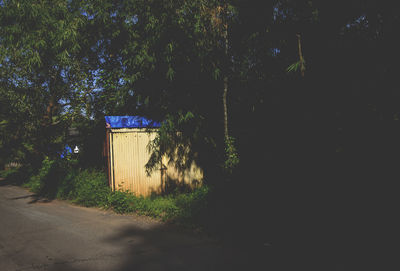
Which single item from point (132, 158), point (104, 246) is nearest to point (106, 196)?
point (132, 158)

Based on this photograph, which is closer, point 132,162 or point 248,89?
point 132,162

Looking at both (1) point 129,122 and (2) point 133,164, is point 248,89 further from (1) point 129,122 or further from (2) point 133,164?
(2) point 133,164

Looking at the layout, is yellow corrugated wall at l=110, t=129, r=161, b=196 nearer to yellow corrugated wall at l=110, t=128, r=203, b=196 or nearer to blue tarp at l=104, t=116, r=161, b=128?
yellow corrugated wall at l=110, t=128, r=203, b=196

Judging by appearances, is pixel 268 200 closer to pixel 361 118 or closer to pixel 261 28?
pixel 361 118

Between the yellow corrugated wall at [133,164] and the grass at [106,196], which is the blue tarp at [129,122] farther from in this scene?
the grass at [106,196]

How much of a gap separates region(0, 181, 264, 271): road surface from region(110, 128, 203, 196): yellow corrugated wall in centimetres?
115

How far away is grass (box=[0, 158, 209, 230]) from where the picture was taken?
251 inches

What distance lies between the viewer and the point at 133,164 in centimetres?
827

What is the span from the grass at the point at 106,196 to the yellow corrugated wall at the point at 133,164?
321mm

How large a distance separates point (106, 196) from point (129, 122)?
7.55 feet

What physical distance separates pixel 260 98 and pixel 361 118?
3032mm

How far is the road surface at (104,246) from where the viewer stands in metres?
4.02

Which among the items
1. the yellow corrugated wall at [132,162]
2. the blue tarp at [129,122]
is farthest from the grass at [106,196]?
the blue tarp at [129,122]

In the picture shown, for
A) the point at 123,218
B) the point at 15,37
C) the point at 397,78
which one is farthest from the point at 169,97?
the point at 15,37
